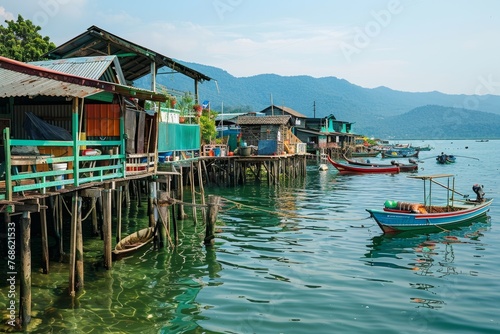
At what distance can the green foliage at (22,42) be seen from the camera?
28.5 metres

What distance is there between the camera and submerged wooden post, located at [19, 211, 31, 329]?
9031 millimetres

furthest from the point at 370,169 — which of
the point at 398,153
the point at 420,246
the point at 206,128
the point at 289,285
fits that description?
the point at 289,285

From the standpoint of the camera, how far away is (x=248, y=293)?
38.7 ft

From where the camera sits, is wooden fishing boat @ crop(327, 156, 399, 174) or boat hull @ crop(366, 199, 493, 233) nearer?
boat hull @ crop(366, 199, 493, 233)

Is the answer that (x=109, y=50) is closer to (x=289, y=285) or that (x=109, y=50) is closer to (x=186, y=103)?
(x=186, y=103)

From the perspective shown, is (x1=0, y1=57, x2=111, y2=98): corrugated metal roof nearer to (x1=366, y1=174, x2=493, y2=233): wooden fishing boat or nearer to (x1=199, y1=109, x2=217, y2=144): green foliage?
(x1=366, y1=174, x2=493, y2=233): wooden fishing boat

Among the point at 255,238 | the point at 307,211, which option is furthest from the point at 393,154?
the point at 255,238

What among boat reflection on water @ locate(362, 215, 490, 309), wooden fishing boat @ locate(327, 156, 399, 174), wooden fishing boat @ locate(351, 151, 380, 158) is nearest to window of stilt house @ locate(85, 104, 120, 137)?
boat reflection on water @ locate(362, 215, 490, 309)

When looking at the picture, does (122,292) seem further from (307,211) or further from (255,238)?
(307,211)

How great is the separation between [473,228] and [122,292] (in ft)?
51.3

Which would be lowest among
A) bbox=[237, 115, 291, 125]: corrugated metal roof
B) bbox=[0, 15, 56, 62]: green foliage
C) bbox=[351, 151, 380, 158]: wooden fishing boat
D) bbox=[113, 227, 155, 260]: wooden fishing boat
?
bbox=[113, 227, 155, 260]: wooden fishing boat

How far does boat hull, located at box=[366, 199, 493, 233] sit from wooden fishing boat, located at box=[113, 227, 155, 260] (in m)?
8.50

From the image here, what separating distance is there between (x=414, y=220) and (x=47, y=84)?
14.3m

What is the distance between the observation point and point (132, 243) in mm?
14906
